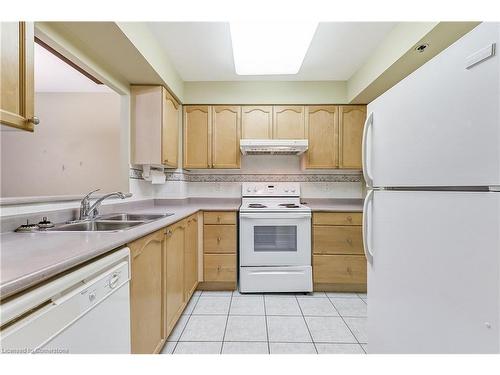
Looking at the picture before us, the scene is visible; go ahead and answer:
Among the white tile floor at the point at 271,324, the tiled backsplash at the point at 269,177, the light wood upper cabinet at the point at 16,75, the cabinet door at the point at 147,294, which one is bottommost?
the white tile floor at the point at 271,324

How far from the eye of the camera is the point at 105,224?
1.71 metres

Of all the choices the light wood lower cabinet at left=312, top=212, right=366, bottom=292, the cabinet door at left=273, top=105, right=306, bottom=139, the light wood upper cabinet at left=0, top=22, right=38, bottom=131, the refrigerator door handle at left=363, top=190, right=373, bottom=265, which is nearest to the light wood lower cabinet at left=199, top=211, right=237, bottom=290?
the light wood lower cabinet at left=312, top=212, right=366, bottom=292

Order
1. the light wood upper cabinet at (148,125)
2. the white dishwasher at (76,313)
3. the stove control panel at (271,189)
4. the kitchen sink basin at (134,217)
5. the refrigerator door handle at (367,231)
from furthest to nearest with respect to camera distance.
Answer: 1. the stove control panel at (271,189)
2. the light wood upper cabinet at (148,125)
3. the kitchen sink basin at (134,217)
4. the refrigerator door handle at (367,231)
5. the white dishwasher at (76,313)

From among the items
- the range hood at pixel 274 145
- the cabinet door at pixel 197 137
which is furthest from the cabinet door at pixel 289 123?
the cabinet door at pixel 197 137

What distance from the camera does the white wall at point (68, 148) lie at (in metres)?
2.87

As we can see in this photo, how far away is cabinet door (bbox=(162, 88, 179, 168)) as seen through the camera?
2.40 meters

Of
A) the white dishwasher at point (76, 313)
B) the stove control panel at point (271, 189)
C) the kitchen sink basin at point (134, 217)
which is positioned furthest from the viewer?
the stove control panel at point (271, 189)

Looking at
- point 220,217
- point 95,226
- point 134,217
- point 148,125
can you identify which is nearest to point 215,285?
point 220,217

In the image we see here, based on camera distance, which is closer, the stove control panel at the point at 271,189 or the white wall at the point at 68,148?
the white wall at the point at 68,148

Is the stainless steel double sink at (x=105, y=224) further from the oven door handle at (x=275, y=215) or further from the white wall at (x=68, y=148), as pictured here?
the white wall at (x=68, y=148)

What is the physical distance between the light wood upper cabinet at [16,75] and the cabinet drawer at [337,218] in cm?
230

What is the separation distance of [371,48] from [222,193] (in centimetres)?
217

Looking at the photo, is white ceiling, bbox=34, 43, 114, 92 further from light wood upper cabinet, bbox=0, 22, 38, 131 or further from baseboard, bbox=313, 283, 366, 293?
baseboard, bbox=313, 283, 366, 293
